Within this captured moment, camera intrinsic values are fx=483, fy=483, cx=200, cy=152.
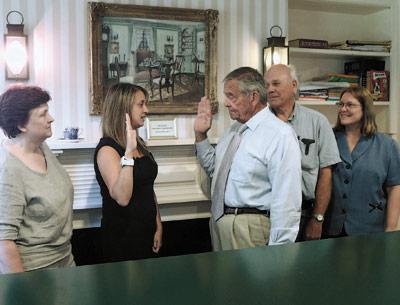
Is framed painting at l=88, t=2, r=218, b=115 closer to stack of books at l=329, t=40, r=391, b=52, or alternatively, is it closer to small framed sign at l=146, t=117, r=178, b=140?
small framed sign at l=146, t=117, r=178, b=140

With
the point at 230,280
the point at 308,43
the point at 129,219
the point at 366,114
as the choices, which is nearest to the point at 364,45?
the point at 308,43

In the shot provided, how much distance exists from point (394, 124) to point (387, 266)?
323 centimetres

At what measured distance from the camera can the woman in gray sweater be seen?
180 cm

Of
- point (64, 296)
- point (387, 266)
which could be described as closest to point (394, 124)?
point (387, 266)

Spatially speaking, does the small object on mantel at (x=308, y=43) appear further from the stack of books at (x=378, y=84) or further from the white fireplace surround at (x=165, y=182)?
the white fireplace surround at (x=165, y=182)

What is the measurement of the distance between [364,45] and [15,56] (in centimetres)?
262

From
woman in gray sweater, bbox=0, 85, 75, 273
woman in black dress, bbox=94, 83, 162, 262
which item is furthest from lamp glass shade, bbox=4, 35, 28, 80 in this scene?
woman in gray sweater, bbox=0, 85, 75, 273

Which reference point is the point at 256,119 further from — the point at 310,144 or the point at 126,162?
the point at 126,162

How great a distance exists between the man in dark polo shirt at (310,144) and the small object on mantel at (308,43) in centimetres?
101

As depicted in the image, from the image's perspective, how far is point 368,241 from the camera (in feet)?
4.02

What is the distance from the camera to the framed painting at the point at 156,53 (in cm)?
286

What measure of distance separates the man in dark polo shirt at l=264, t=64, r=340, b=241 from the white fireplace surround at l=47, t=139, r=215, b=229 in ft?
2.18

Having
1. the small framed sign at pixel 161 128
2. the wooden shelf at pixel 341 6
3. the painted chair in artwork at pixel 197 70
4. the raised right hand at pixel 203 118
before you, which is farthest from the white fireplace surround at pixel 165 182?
the wooden shelf at pixel 341 6

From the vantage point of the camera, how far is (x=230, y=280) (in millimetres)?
920
